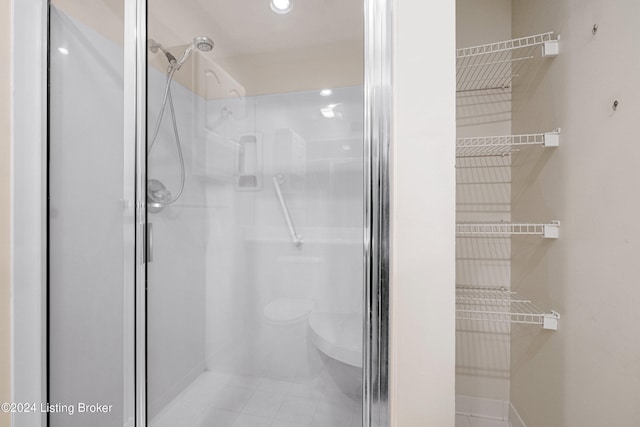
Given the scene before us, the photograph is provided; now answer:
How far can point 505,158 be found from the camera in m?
1.46

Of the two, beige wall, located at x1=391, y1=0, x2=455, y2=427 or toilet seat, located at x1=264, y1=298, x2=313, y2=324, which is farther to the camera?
toilet seat, located at x1=264, y1=298, x2=313, y2=324

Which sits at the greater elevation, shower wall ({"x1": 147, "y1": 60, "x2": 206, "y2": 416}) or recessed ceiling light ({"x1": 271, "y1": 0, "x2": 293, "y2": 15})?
recessed ceiling light ({"x1": 271, "y1": 0, "x2": 293, "y2": 15})

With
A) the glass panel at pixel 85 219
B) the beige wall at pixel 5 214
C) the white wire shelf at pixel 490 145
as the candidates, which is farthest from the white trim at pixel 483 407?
the beige wall at pixel 5 214

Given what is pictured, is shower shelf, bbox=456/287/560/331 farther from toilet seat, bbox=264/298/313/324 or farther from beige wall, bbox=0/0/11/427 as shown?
beige wall, bbox=0/0/11/427

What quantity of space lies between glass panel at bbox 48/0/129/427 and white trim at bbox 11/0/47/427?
3 cm

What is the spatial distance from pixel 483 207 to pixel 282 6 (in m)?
1.32

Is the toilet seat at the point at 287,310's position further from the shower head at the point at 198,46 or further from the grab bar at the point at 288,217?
the shower head at the point at 198,46

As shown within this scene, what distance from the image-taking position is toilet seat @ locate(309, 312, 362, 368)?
2.83 ft

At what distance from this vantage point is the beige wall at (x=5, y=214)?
3.04ft

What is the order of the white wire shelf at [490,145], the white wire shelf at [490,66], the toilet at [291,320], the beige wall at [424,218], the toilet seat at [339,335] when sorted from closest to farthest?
the beige wall at [424,218] < the toilet seat at [339,335] < the toilet at [291,320] < the white wire shelf at [490,145] < the white wire shelf at [490,66]

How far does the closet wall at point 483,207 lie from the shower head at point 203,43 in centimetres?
129

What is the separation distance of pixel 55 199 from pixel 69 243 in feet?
0.55

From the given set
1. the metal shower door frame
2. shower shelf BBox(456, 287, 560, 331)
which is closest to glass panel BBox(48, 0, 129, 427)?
the metal shower door frame

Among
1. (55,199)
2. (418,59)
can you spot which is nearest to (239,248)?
(55,199)
